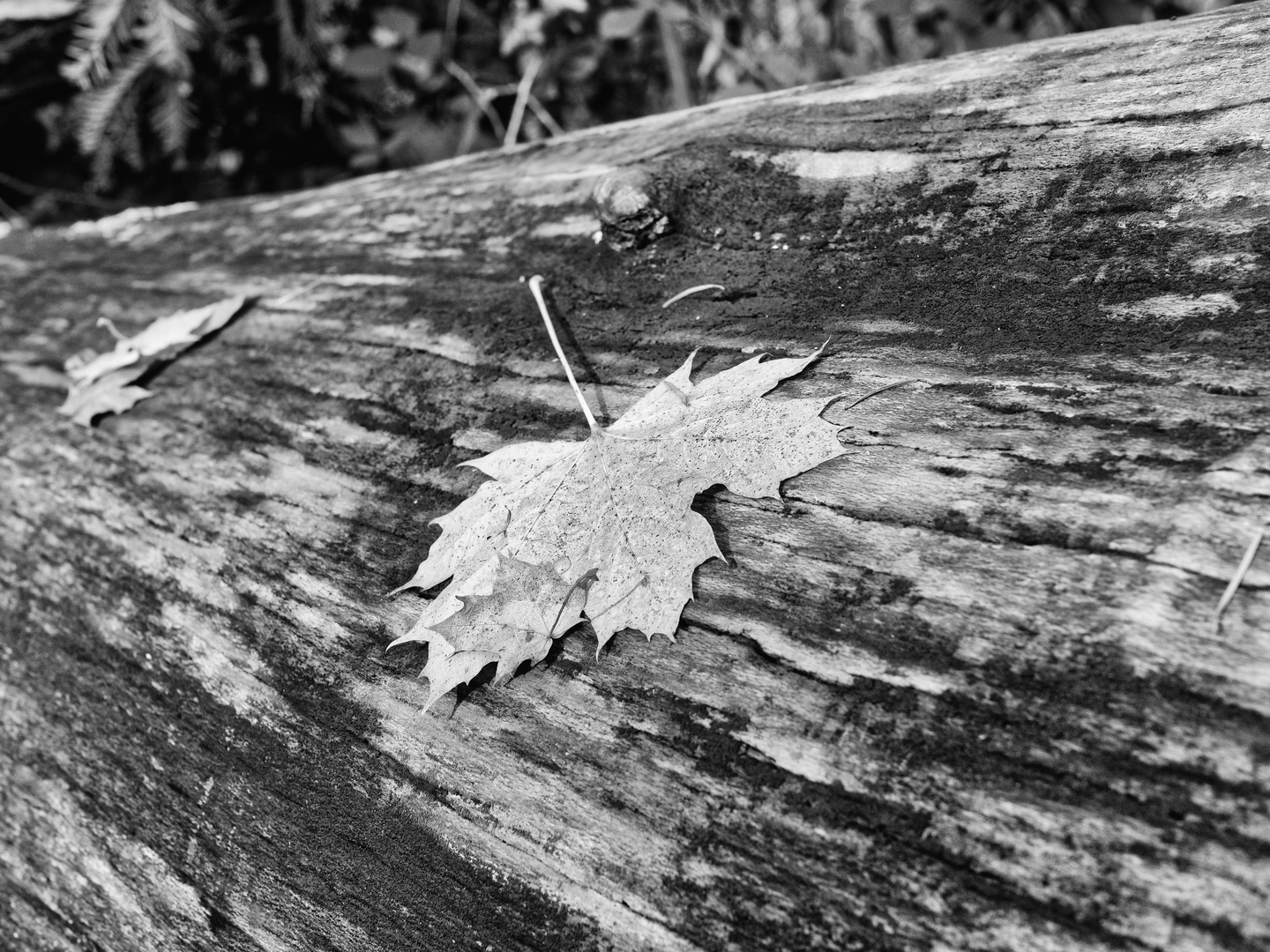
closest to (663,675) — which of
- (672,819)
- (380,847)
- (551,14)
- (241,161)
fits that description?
(672,819)

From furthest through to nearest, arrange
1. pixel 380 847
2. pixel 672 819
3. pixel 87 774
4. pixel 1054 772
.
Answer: pixel 87 774 → pixel 380 847 → pixel 672 819 → pixel 1054 772

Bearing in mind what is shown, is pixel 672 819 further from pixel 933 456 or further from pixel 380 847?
pixel 933 456

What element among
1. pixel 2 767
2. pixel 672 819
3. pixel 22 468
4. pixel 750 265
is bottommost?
pixel 2 767

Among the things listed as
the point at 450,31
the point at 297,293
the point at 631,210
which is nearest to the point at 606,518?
the point at 631,210

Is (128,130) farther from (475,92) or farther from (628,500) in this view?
(628,500)

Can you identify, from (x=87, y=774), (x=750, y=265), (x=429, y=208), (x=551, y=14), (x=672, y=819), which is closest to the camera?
(x=672, y=819)

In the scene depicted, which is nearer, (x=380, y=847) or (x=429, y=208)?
(x=380, y=847)

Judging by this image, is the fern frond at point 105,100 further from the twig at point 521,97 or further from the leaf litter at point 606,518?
the leaf litter at point 606,518
